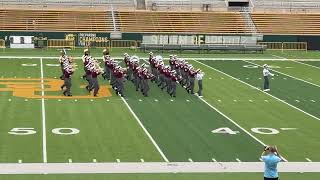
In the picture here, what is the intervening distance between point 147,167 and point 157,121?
612 cm

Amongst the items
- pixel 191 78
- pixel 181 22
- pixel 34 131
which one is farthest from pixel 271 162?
pixel 181 22

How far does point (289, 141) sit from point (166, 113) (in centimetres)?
526

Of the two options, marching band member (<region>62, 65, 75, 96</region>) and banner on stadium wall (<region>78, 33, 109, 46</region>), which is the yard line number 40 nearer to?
marching band member (<region>62, 65, 75, 96</region>)

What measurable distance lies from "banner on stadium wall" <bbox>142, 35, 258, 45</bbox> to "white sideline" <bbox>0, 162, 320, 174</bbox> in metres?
32.2

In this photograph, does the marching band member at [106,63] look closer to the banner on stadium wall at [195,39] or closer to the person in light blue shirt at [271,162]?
the banner on stadium wall at [195,39]

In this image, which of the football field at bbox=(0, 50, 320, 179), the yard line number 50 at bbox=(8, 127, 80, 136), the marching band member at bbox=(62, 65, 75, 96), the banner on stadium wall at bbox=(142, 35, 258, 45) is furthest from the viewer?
the banner on stadium wall at bbox=(142, 35, 258, 45)

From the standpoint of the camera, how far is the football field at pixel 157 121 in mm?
19625

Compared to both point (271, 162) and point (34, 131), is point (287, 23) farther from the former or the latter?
point (271, 162)

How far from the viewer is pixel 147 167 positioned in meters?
18.0

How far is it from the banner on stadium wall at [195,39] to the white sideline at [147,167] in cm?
3216

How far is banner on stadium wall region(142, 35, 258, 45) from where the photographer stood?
50.5 metres
